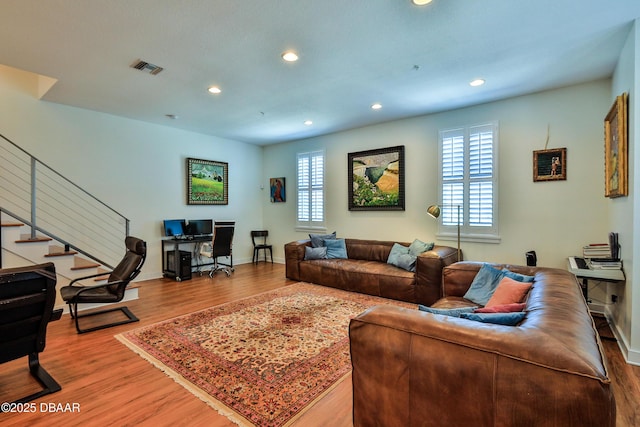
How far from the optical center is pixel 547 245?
13.8 feet

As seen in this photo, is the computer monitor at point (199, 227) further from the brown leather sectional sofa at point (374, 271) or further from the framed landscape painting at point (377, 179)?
the framed landscape painting at point (377, 179)

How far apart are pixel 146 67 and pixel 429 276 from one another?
14.2ft

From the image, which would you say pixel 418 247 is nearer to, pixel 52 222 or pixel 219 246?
pixel 219 246

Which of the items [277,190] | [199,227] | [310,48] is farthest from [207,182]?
[310,48]

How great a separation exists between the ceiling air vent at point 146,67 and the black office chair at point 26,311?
2.27m

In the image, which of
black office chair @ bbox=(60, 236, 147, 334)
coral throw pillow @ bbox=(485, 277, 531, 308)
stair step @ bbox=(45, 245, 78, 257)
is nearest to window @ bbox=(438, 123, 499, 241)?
coral throw pillow @ bbox=(485, 277, 531, 308)

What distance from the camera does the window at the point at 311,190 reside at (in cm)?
673

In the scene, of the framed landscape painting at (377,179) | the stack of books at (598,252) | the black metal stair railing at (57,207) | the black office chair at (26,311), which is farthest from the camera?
the framed landscape painting at (377,179)

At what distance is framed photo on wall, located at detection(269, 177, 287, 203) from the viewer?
24.1 feet

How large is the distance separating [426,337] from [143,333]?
3.08 meters

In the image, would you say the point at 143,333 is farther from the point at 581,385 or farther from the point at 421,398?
Answer: the point at 581,385

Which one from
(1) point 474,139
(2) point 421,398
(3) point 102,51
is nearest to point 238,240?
(3) point 102,51

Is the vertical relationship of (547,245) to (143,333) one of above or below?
above

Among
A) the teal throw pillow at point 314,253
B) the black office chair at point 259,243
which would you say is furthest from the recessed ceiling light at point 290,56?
the black office chair at point 259,243
